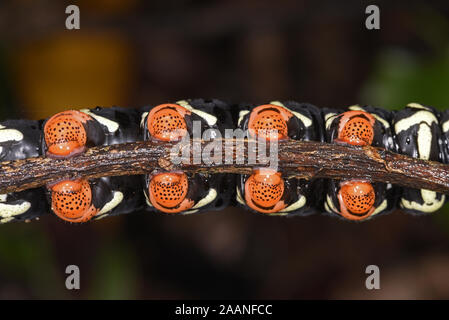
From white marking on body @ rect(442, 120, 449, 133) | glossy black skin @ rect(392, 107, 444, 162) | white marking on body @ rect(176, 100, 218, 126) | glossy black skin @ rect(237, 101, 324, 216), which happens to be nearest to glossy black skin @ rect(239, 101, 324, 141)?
glossy black skin @ rect(237, 101, 324, 216)

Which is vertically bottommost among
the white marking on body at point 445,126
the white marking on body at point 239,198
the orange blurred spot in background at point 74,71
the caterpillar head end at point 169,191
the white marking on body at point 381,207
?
the white marking on body at point 381,207

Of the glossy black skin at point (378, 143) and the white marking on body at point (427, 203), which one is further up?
the glossy black skin at point (378, 143)

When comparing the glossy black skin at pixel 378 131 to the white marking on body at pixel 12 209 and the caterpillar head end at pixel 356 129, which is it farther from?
the white marking on body at pixel 12 209

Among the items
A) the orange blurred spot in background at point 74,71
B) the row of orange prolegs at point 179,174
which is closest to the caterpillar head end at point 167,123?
the row of orange prolegs at point 179,174

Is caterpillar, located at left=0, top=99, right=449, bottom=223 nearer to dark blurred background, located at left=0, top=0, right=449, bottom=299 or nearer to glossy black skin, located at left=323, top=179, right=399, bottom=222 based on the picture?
glossy black skin, located at left=323, top=179, right=399, bottom=222

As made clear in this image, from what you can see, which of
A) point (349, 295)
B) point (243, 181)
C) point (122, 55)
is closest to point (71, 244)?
point (122, 55)

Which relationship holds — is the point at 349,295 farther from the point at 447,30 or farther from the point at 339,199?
the point at 339,199

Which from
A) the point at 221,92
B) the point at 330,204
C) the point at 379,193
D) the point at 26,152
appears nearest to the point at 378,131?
the point at 379,193
